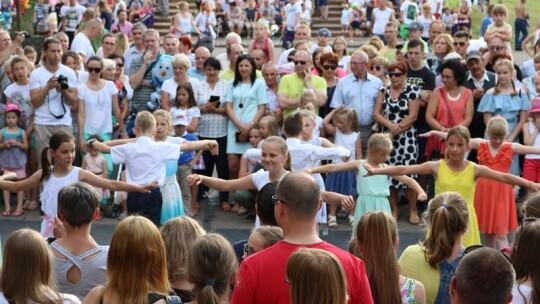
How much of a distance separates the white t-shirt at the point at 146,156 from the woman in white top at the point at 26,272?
4.54 metres

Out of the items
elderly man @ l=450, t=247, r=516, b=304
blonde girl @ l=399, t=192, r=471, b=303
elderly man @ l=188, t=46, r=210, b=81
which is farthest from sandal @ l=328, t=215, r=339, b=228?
elderly man @ l=450, t=247, r=516, b=304

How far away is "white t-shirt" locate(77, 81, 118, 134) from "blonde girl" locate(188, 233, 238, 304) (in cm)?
719

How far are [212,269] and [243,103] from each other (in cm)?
700

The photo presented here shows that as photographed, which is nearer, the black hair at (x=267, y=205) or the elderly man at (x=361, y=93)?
the black hair at (x=267, y=205)

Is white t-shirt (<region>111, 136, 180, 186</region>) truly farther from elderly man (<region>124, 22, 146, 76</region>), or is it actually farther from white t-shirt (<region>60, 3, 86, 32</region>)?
white t-shirt (<region>60, 3, 86, 32</region>)

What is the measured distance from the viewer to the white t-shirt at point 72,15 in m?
20.2

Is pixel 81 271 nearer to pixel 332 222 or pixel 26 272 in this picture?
pixel 26 272

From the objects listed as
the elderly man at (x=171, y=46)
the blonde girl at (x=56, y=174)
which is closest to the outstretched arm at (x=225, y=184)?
the blonde girl at (x=56, y=174)

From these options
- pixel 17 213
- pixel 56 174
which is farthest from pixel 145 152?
pixel 17 213

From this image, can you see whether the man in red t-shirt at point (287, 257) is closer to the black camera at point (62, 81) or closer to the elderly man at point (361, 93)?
the elderly man at point (361, 93)

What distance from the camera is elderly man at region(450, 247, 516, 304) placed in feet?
12.1

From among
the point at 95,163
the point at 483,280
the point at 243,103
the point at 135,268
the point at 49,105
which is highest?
the point at 483,280

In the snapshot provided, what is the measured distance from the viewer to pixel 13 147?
11.3m

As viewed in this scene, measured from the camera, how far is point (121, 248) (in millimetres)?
4660
